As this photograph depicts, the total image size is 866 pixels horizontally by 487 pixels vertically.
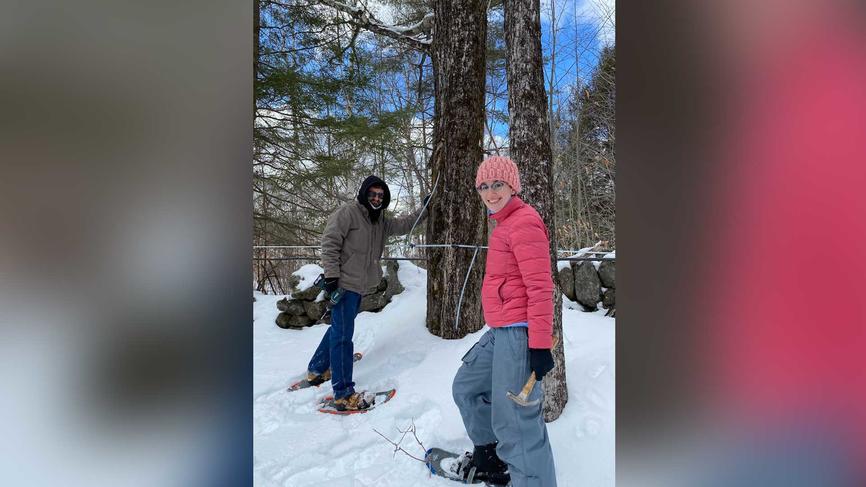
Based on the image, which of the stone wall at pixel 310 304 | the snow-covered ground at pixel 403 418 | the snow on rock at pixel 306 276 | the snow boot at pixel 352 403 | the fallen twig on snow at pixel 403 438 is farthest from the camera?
the snow on rock at pixel 306 276

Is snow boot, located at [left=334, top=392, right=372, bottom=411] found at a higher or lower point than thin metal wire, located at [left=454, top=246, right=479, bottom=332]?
lower

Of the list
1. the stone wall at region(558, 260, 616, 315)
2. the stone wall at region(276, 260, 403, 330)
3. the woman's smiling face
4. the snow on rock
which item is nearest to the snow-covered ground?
the stone wall at region(558, 260, 616, 315)

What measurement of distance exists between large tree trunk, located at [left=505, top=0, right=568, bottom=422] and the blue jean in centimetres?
139

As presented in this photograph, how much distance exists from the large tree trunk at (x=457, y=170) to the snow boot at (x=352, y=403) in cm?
82

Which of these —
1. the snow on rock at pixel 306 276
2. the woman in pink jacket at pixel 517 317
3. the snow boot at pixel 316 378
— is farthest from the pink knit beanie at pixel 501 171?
the snow on rock at pixel 306 276

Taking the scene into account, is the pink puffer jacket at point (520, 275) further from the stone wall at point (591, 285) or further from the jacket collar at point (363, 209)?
the stone wall at point (591, 285)

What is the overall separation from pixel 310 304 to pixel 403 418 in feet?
9.43

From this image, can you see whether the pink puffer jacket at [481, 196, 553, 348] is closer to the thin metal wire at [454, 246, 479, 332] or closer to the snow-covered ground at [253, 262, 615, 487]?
the snow-covered ground at [253, 262, 615, 487]

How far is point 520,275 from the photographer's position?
1.59 meters

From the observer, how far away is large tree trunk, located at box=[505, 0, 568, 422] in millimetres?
2250

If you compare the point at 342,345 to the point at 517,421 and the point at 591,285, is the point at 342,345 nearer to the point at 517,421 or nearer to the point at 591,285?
the point at 517,421

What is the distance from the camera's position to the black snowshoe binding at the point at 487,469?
6.00 feet
